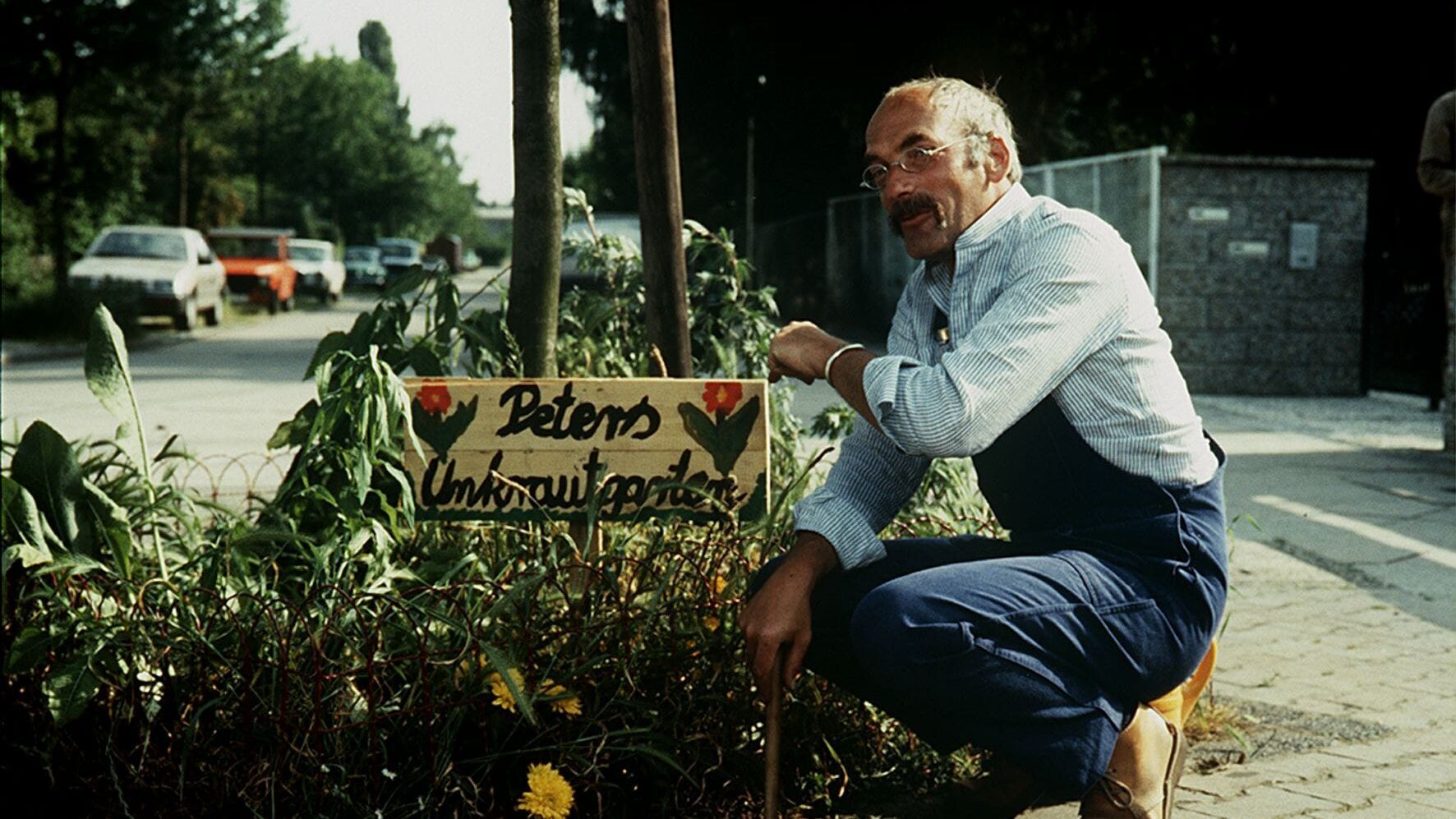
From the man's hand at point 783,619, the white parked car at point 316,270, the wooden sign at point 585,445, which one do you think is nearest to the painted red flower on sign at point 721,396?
the wooden sign at point 585,445

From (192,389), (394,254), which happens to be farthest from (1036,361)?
(394,254)

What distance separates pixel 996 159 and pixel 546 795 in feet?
4.48

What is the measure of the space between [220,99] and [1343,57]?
1169 inches

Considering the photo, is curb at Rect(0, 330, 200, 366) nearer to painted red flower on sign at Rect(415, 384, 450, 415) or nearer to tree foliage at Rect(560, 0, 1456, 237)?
tree foliage at Rect(560, 0, 1456, 237)

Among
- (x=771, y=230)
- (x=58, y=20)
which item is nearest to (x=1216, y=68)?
(x=771, y=230)

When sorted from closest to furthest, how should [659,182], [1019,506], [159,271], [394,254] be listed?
[1019,506], [659,182], [159,271], [394,254]

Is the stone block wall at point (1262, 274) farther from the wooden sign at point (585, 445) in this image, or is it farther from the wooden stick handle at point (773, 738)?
the wooden stick handle at point (773, 738)

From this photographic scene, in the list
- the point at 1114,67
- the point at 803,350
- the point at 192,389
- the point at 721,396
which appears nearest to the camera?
the point at 803,350

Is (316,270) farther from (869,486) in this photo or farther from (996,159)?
(996,159)

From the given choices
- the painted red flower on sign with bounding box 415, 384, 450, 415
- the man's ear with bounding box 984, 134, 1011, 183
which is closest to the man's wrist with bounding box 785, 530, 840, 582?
the man's ear with bounding box 984, 134, 1011, 183

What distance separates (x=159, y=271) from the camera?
23641 millimetres

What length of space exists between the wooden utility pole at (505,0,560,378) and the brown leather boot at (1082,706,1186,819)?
203 cm

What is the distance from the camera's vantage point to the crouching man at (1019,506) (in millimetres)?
2463

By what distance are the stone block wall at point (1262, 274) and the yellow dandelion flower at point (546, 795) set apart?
11.0 metres
